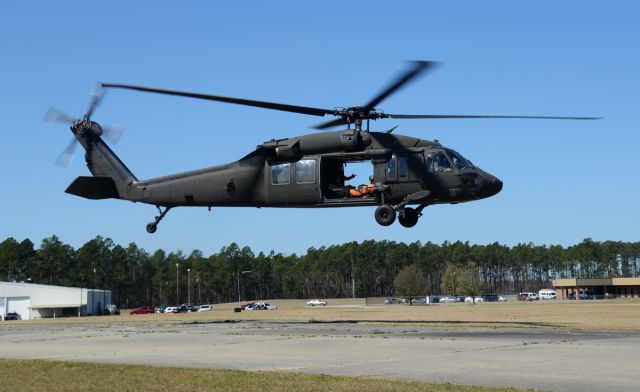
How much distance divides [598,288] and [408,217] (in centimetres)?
12736

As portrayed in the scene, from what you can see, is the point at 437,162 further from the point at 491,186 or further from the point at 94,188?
the point at 94,188

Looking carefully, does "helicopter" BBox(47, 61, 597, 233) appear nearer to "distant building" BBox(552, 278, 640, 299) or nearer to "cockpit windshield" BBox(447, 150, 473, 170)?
"cockpit windshield" BBox(447, 150, 473, 170)

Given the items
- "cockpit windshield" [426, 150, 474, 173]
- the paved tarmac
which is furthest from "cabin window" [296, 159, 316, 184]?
the paved tarmac

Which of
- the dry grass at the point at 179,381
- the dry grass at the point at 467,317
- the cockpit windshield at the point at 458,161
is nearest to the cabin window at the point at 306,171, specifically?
the cockpit windshield at the point at 458,161

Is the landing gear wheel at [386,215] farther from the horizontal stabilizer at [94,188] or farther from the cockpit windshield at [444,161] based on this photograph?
the horizontal stabilizer at [94,188]

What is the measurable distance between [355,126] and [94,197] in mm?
16002

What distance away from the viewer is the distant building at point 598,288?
141 meters

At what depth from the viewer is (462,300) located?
143 m

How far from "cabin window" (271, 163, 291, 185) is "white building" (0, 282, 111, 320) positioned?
74.5 m

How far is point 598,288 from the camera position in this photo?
147 meters

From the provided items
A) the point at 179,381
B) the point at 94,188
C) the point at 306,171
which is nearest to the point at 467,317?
the point at 306,171

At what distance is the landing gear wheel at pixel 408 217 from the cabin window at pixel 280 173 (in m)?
5.34

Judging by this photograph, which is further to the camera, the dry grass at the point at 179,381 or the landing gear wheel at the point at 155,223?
the landing gear wheel at the point at 155,223

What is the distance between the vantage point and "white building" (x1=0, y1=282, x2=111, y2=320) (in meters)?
99.9
